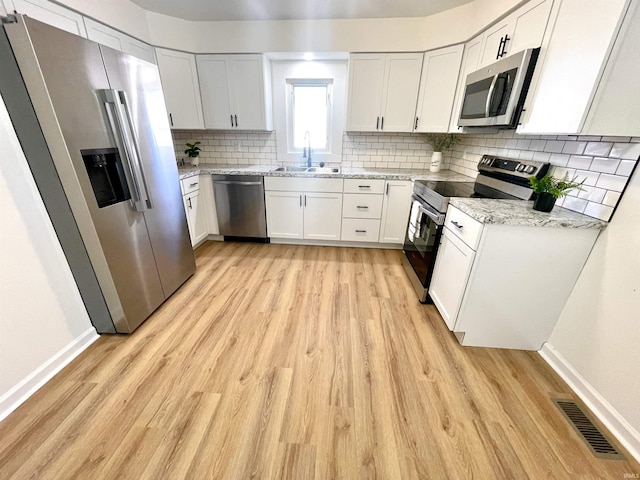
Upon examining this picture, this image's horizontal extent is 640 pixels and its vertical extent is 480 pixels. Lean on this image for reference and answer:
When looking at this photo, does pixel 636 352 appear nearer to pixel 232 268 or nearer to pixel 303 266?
pixel 303 266

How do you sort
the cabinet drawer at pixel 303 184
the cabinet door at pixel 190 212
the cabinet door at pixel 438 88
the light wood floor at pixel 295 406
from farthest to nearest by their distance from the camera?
the cabinet drawer at pixel 303 184, the cabinet door at pixel 190 212, the cabinet door at pixel 438 88, the light wood floor at pixel 295 406

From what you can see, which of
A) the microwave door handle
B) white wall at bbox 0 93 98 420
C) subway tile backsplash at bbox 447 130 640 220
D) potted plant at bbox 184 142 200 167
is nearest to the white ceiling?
the microwave door handle

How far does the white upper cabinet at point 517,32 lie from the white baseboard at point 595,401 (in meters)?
1.97

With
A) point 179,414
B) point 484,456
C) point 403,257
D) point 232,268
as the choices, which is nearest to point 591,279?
point 484,456

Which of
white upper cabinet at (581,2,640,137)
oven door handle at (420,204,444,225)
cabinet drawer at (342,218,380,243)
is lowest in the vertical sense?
cabinet drawer at (342,218,380,243)

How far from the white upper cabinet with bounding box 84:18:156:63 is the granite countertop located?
10.4ft

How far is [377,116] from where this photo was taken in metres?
2.99

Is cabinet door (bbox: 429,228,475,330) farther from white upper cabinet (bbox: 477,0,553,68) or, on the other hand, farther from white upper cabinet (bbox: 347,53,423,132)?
white upper cabinet (bbox: 347,53,423,132)

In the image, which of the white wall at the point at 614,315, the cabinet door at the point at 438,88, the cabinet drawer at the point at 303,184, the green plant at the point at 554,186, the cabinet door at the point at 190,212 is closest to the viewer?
the white wall at the point at 614,315

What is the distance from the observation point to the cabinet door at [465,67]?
2.29 metres

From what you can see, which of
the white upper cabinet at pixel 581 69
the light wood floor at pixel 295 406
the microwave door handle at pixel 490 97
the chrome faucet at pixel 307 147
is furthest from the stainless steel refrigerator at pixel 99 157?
the white upper cabinet at pixel 581 69

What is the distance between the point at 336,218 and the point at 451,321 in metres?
1.77

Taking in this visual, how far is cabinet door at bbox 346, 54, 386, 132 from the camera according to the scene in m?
2.81

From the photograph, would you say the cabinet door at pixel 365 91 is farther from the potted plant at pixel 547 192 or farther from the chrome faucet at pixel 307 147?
the potted plant at pixel 547 192
